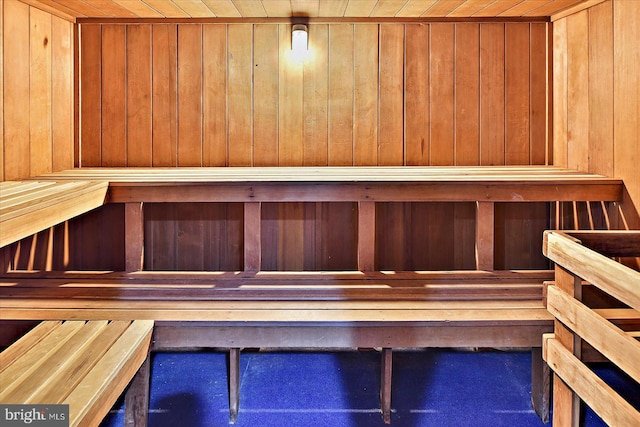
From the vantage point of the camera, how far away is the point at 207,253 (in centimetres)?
252

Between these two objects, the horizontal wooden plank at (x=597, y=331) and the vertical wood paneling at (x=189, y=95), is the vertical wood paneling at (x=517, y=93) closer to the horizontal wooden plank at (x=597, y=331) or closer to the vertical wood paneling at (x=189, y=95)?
the horizontal wooden plank at (x=597, y=331)

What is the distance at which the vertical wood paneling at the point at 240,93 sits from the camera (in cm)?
252

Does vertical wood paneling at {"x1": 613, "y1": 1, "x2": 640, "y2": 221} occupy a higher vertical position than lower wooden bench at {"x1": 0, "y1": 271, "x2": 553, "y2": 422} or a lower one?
higher

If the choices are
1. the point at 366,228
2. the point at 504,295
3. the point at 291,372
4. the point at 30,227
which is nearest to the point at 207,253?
the point at 291,372

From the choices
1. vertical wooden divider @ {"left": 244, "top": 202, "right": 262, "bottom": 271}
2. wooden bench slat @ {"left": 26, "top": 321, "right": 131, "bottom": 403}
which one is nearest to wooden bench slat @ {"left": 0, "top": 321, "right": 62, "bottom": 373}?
wooden bench slat @ {"left": 26, "top": 321, "right": 131, "bottom": 403}

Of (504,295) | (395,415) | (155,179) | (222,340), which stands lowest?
(395,415)

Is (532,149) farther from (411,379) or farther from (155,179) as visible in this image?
(155,179)

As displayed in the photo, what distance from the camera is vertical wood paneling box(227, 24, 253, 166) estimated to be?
2.52 m

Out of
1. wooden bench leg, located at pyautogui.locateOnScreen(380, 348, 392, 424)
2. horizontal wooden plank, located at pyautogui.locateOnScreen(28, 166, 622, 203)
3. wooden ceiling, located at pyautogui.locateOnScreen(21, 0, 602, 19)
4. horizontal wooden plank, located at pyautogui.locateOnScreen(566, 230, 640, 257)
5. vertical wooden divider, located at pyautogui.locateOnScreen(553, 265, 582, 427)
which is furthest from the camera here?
wooden ceiling, located at pyautogui.locateOnScreen(21, 0, 602, 19)

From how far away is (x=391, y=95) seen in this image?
8.32ft

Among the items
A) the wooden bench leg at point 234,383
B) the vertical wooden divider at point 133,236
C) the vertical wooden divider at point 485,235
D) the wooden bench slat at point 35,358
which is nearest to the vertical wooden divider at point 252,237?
the wooden bench leg at point 234,383

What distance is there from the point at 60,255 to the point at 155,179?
938 mm

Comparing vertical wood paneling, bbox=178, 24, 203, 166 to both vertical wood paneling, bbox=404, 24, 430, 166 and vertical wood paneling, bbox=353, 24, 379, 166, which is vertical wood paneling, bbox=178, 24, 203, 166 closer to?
vertical wood paneling, bbox=353, 24, 379, 166

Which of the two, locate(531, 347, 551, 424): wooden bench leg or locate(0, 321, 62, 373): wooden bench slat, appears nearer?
locate(0, 321, 62, 373): wooden bench slat
